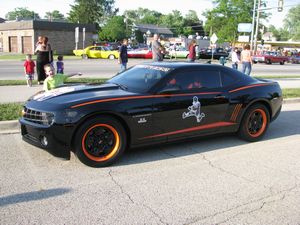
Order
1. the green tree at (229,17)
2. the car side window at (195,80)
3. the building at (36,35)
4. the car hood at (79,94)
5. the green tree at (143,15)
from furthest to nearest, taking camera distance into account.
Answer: the green tree at (143,15), the green tree at (229,17), the building at (36,35), the car side window at (195,80), the car hood at (79,94)

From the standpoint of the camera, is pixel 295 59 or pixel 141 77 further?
pixel 295 59

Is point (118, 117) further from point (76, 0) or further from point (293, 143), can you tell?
point (76, 0)

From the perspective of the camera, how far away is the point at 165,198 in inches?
156

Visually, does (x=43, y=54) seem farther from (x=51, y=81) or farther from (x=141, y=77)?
(x=141, y=77)

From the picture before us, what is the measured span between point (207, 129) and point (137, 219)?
2.68 m

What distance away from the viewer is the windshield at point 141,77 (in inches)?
214

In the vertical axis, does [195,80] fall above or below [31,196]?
above

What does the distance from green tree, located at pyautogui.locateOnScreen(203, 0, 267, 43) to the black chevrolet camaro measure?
66.8m

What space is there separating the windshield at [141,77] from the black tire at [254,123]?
176 centimetres

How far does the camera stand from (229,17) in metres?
71.4

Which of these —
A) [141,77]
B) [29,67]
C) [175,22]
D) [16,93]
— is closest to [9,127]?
[141,77]

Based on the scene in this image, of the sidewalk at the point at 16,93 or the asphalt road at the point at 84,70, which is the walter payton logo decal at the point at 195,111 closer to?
the sidewalk at the point at 16,93

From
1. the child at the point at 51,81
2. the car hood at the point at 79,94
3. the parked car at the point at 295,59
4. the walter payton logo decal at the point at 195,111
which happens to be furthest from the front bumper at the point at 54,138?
the parked car at the point at 295,59

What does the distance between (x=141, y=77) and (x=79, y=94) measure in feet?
3.78
